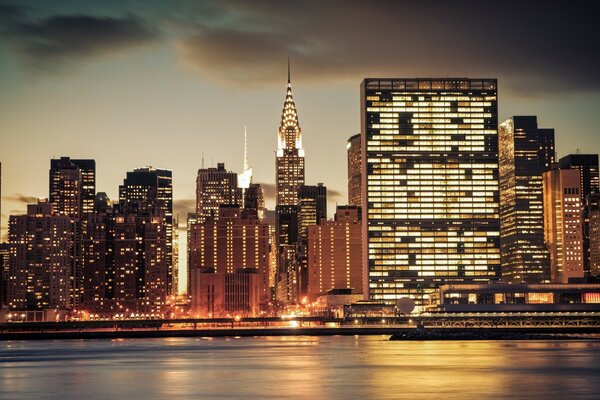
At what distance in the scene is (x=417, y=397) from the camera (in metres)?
73.4

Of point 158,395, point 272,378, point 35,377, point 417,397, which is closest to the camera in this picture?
point 417,397

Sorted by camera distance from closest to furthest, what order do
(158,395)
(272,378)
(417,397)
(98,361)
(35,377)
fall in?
1. (417,397)
2. (158,395)
3. (272,378)
4. (35,377)
5. (98,361)

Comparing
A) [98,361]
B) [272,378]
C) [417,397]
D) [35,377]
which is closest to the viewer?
[417,397]

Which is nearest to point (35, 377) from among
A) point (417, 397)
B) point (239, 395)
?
point (239, 395)

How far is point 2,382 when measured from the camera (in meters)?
96.5

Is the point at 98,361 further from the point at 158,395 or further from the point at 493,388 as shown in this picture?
the point at 493,388

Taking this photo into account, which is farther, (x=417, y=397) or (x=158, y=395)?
(x=158, y=395)

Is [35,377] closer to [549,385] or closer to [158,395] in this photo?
[158,395]

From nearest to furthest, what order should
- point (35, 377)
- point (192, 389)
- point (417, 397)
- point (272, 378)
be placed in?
point (417, 397) → point (192, 389) → point (272, 378) → point (35, 377)

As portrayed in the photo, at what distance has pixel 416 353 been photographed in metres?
144

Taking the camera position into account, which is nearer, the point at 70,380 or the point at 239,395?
the point at 239,395

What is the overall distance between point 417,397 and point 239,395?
512 inches

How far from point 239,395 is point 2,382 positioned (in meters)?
29.1

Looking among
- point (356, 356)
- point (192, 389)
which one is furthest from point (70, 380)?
point (356, 356)
